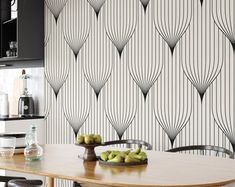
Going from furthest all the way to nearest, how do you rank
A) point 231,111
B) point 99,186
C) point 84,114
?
point 84,114 → point 231,111 → point 99,186

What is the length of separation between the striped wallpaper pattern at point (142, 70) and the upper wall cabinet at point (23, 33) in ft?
0.32

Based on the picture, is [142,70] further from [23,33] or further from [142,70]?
[23,33]

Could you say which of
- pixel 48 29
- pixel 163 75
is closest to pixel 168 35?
pixel 163 75

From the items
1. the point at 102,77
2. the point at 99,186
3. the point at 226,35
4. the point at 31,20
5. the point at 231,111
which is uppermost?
the point at 31,20

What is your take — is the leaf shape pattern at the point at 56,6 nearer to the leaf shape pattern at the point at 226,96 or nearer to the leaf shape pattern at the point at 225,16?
the leaf shape pattern at the point at 225,16

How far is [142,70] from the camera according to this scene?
4.19m

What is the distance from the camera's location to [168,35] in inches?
157

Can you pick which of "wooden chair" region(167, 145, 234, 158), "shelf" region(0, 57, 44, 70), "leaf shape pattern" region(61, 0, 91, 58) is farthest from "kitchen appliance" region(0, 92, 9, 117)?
"wooden chair" region(167, 145, 234, 158)

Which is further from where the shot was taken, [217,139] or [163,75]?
[163,75]

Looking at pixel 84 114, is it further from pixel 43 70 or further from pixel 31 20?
pixel 31 20

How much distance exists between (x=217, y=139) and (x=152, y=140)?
669 mm

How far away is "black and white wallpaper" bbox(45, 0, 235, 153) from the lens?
366cm

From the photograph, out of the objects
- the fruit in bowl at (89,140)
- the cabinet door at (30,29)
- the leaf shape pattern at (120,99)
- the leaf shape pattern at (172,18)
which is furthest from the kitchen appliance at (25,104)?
Result: the fruit in bowl at (89,140)

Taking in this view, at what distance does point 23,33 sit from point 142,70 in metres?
1.46
